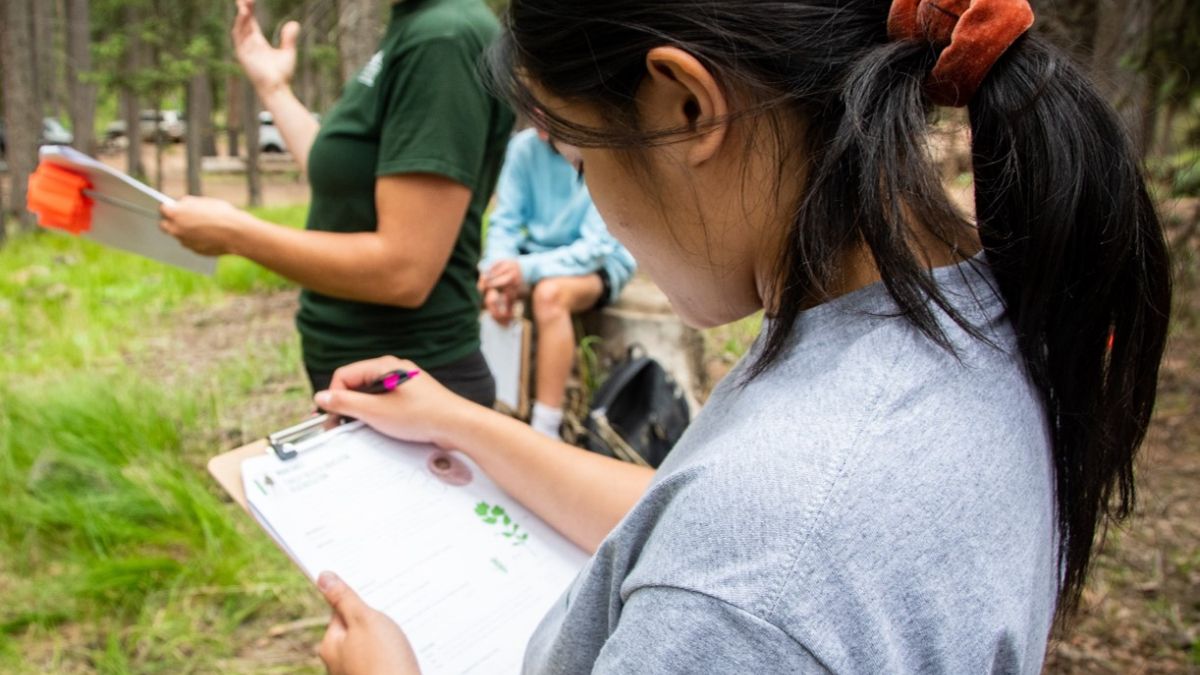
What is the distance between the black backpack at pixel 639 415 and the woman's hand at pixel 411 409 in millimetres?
1718

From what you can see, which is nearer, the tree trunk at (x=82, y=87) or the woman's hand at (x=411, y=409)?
the woman's hand at (x=411, y=409)

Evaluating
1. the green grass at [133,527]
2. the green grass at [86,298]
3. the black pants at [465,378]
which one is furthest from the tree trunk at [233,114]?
the black pants at [465,378]

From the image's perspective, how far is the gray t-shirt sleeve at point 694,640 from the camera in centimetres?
58

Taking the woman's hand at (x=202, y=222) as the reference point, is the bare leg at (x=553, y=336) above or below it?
below

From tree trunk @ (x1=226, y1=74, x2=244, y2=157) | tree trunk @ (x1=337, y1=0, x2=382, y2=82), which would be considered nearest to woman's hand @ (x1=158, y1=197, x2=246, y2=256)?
tree trunk @ (x1=337, y1=0, x2=382, y2=82)

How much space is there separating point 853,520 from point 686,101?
366 millimetres

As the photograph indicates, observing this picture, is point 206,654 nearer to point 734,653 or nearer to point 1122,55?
point 734,653

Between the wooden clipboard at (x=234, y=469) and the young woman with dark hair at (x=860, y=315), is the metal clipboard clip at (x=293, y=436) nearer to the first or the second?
the wooden clipboard at (x=234, y=469)

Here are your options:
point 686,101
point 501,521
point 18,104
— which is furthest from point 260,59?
point 18,104

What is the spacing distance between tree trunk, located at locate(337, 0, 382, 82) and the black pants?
10.1ft

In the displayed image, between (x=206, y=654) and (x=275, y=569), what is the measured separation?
364 mm

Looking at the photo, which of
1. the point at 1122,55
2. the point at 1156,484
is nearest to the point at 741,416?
the point at 1122,55

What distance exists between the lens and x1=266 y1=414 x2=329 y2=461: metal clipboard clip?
124cm

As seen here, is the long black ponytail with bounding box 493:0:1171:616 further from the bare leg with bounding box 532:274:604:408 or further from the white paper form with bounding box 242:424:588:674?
the bare leg with bounding box 532:274:604:408
